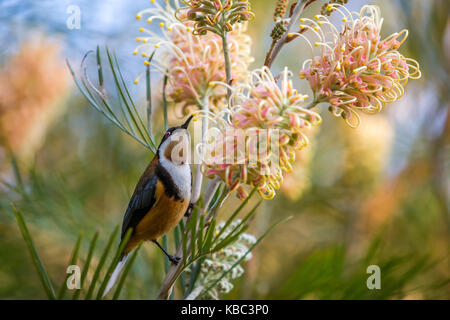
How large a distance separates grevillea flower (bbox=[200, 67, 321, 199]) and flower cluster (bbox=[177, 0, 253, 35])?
8 cm

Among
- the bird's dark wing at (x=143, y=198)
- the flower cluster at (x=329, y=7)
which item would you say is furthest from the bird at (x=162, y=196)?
the flower cluster at (x=329, y=7)

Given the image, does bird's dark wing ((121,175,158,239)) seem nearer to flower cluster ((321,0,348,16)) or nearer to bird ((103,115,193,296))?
bird ((103,115,193,296))

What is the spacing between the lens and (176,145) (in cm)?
49

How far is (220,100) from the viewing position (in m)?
0.65

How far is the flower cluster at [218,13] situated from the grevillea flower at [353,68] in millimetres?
73

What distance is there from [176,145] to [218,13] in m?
0.17

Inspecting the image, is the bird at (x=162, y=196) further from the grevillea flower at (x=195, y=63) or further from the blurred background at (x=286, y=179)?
the blurred background at (x=286, y=179)

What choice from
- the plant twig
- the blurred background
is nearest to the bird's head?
the plant twig

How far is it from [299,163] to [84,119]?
63 cm

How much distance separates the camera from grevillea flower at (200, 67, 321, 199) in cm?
46

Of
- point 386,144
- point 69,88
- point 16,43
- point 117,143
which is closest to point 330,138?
point 386,144

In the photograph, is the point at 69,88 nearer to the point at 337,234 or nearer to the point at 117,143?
the point at 117,143

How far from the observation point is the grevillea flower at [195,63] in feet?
2.01
